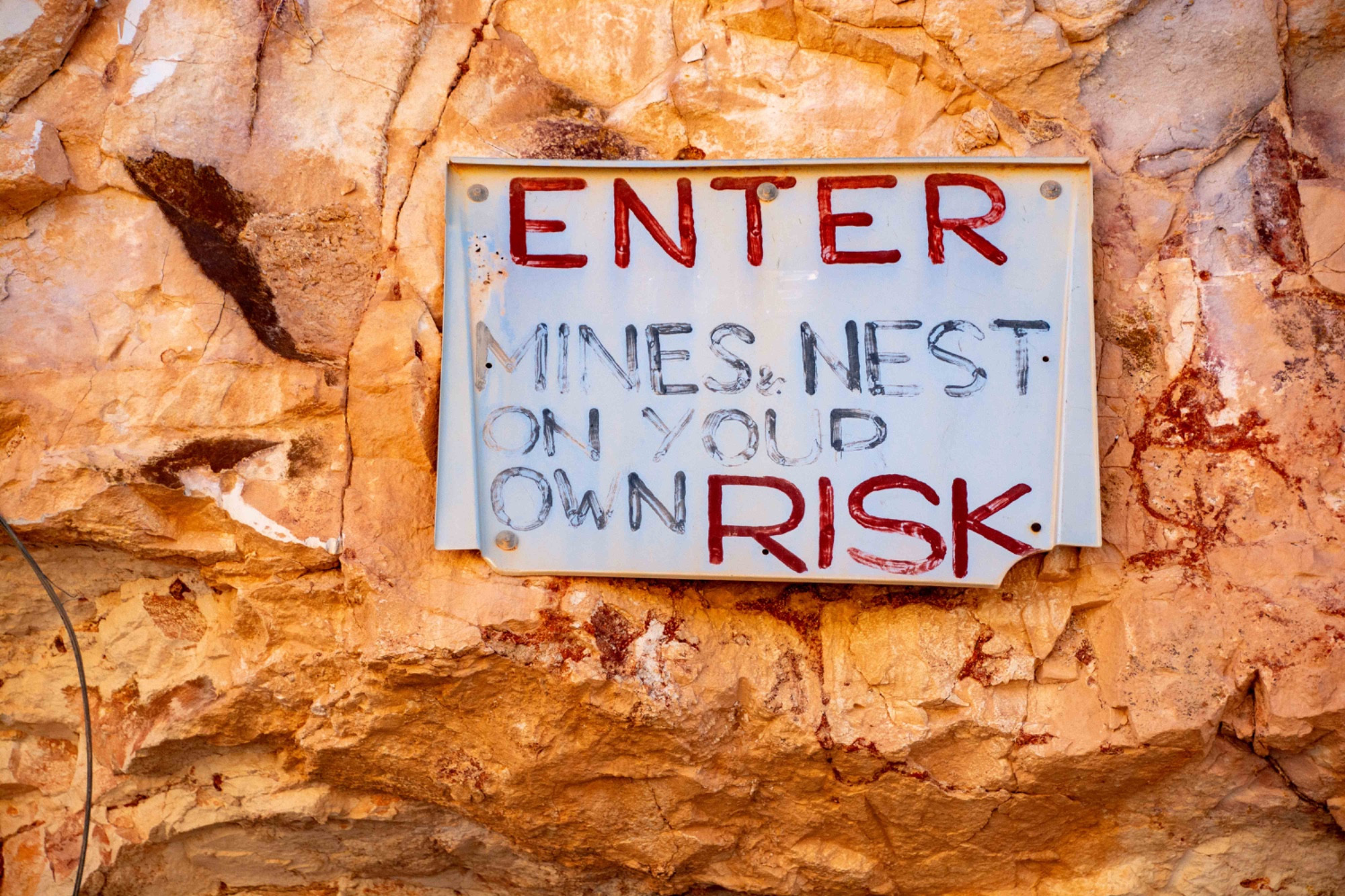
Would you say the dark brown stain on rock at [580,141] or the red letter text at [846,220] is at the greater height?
the dark brown stain on rock at [580,141]

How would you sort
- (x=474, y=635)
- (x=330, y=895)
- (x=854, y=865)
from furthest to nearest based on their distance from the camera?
(x=330, y=895) → (x=854, y=865) → (x=474, y=635)

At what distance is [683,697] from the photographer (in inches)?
68.7

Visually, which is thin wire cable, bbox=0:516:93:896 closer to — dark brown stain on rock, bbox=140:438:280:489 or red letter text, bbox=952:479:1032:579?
dark brown stain on rock, bbox=140:438:280:489

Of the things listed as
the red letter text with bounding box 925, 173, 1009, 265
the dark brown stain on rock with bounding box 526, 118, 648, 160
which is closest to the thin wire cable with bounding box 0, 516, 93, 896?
the dark brown stain on rock with bounding box 526, 118, 648, 160

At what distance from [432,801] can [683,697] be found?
0.52 meters

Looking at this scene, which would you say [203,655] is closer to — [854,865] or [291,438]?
[291,438]

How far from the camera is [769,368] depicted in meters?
1.75

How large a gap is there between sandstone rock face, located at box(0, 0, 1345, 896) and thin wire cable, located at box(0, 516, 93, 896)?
3cm

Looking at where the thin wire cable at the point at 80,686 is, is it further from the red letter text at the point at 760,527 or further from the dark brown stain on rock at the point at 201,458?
the red letter text at the point at 760,527

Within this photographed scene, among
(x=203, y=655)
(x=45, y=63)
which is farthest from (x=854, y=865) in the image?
(x=45, y=63)

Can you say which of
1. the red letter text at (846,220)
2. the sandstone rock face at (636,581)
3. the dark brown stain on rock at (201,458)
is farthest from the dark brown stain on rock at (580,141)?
the dark brown stain on rock at (201,458)

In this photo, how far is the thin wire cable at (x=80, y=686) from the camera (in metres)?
1.78

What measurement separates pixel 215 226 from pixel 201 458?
0.38 meters

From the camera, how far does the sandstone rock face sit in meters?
1.74
